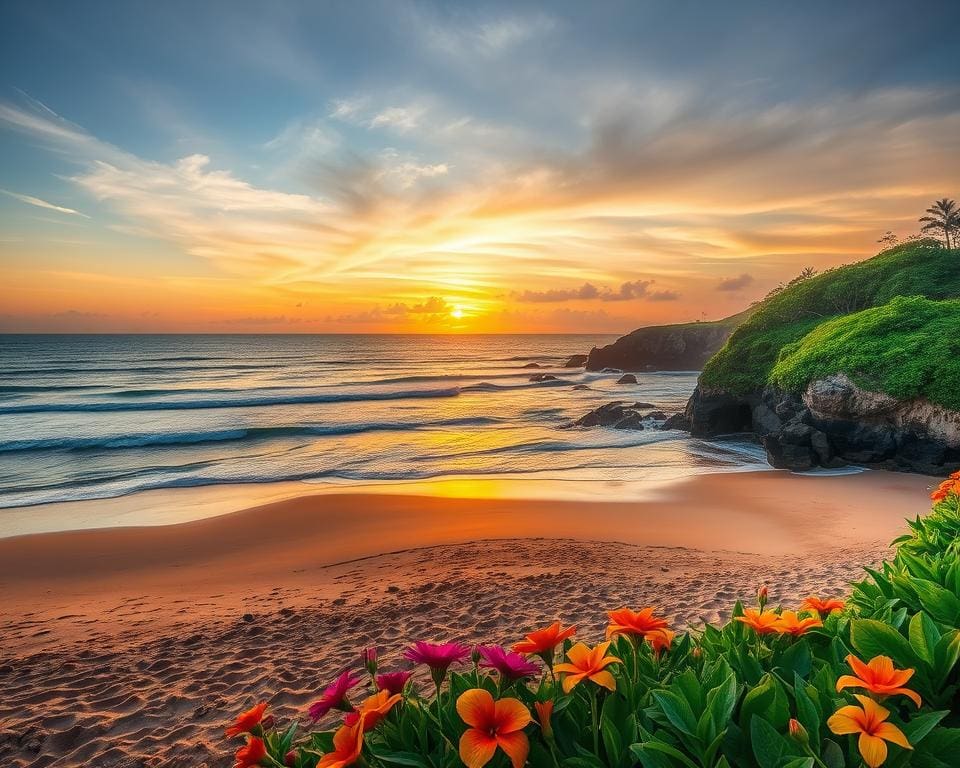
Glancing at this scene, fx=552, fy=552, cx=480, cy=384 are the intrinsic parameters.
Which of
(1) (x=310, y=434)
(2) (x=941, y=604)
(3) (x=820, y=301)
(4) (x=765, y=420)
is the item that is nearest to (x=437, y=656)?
(2) (x=941, y=604)

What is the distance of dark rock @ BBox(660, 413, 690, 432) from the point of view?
2108 centimetres

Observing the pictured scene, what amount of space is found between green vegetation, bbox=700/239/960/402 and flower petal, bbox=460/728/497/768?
1952cm

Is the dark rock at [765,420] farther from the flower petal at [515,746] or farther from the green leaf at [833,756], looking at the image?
the flower petal at [515,746]

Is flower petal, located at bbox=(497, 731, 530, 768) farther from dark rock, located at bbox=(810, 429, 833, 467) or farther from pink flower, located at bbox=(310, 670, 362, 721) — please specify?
dark rock, located at bbox=(810, 429, 833, 467)

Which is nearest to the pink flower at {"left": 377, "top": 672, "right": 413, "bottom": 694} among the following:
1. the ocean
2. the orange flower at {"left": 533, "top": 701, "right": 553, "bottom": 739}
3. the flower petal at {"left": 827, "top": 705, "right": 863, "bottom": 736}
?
the orange flower at {"left": 533, "top": 701, "right": 553, "bottom": 739}

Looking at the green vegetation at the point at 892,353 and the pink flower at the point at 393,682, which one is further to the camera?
the green vegetation at the point at 892,353

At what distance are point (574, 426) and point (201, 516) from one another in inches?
613

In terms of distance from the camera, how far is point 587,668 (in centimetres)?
149

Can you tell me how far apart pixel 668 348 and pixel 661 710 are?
59.1 meters

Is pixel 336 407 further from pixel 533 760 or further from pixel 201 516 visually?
pixel 533 760

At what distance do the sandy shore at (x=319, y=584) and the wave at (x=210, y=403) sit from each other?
72.5ft

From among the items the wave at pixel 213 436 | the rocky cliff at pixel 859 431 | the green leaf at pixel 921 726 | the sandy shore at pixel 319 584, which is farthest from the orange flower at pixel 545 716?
the wave at pixel 213 436

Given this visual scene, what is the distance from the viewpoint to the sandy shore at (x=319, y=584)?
Answer: 4.27m

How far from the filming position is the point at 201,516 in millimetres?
10672
